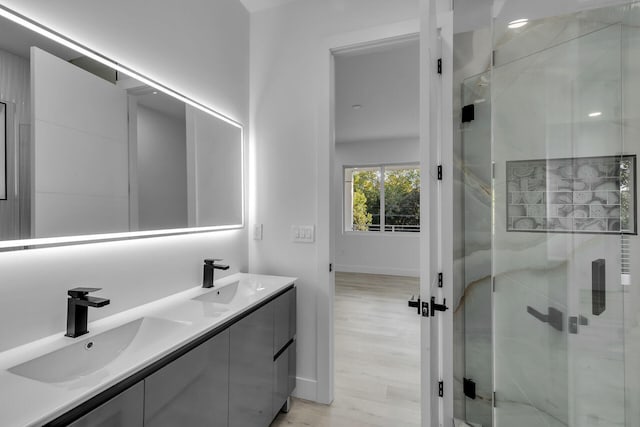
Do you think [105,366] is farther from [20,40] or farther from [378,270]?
[378,270]

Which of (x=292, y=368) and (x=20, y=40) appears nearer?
(x=20, y=40)

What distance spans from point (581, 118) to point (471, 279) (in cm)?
103

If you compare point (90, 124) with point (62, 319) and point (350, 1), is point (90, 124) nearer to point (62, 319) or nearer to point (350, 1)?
point (62, 319)

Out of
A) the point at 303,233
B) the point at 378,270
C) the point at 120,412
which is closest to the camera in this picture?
the point at 120,412

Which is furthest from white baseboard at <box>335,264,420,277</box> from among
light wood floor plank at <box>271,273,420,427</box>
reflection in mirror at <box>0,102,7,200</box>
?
reflection in mirror at <box>0,102,7,200</box>

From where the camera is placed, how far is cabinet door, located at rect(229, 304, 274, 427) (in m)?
1.33

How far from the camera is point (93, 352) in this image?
105 centimetres

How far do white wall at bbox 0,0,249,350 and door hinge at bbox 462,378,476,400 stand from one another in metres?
1.63

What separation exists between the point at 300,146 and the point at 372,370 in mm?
1898

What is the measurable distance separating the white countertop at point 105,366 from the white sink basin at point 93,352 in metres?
0.02

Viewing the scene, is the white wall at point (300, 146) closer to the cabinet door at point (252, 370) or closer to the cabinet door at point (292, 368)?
the cabinet door at point (292, 368)

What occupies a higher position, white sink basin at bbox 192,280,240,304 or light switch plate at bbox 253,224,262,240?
light switch plate at bbox 253,224,262,240

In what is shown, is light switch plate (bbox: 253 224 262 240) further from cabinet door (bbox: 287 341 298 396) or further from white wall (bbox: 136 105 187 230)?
cabinet door (bbox: 287 341 298 396)

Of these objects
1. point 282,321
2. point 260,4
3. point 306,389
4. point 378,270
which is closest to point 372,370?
point 306,389
